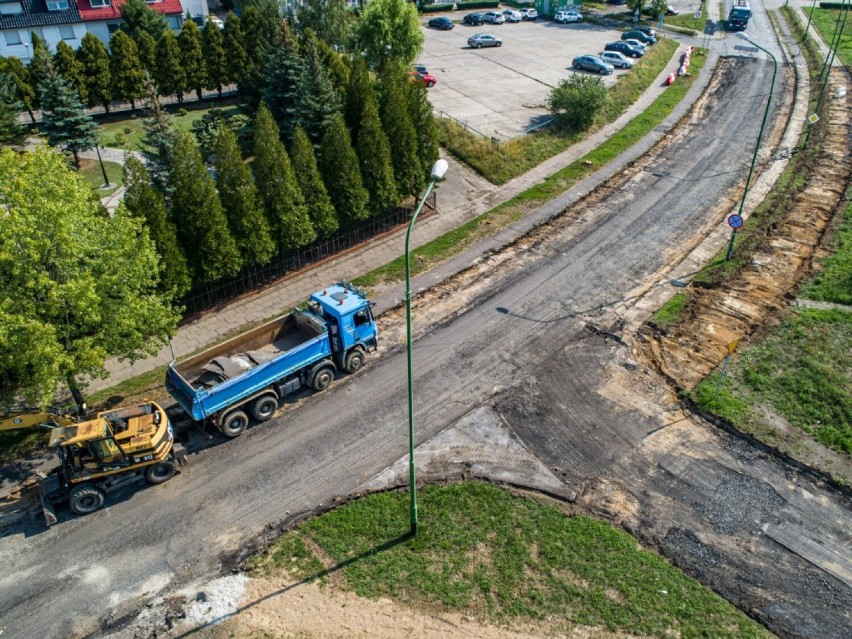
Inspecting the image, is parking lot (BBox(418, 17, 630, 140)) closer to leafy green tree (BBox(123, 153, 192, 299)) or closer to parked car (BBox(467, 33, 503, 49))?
parked car (BBox(467, 33, 503, 49))

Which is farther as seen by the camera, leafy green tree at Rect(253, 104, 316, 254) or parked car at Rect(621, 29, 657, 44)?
parked car at Rect(621, 29, 657, 44)

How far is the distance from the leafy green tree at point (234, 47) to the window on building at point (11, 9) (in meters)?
17.1

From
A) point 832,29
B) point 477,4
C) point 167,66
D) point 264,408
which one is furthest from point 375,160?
point 832,29

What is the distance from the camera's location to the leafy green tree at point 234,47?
4866 cm

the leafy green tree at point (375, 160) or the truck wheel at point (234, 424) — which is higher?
the leafy green tree at point (375, 160)

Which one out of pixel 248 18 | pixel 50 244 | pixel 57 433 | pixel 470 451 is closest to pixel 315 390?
pixel 470 451

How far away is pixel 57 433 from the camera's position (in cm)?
1862

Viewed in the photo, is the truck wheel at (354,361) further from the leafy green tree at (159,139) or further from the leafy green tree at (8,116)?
the leafy green tree at (8,116)

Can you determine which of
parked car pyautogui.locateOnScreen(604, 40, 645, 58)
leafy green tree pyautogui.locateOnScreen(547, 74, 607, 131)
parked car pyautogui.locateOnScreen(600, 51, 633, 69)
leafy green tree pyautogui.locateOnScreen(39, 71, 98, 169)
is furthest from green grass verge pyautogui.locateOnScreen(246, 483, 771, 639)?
parked car pyautogui.locateOnScreen(604, 40, 645, 58)

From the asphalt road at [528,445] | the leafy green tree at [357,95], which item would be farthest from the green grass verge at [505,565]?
the leafy green tree at [357,95]

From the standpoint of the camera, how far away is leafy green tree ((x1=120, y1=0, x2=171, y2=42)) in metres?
49.3

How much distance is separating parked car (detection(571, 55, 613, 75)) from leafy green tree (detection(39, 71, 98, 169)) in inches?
1608

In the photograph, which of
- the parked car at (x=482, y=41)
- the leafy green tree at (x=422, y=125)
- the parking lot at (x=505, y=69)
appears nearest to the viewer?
the leafy green tree at (x=422, y=125)

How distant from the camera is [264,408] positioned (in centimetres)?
2198
